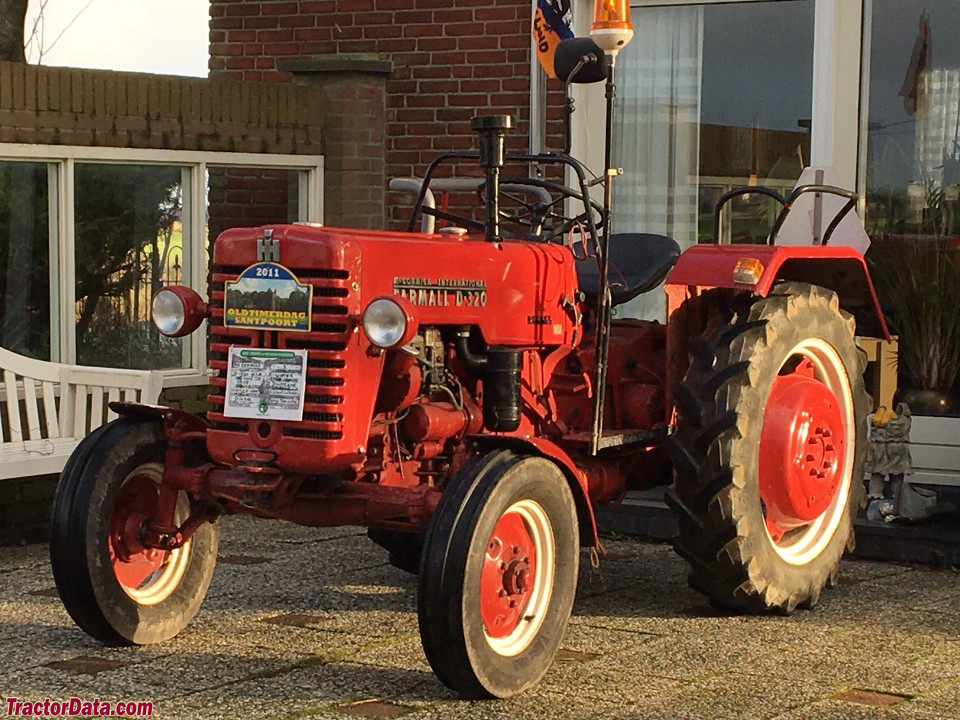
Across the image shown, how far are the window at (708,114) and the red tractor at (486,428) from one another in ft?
6.89

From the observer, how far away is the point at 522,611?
15.9 ft

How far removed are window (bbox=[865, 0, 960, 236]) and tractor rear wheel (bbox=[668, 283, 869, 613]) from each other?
193cm

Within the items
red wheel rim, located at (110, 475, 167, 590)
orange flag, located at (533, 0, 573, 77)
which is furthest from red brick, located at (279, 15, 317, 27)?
red wheel rim, located at (110, 475, 167, 590)

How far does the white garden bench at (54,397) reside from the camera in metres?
6.90

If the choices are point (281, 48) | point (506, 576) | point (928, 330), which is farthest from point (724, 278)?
point (281, 48)

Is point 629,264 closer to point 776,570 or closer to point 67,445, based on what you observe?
point 776,570

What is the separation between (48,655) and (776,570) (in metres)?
2.45

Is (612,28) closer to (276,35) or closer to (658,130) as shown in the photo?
(658,130)

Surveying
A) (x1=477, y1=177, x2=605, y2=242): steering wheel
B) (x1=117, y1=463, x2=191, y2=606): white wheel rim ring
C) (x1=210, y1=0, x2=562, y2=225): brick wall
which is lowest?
(x1=117, y1=463, x2=191, y2=606): white wheel rim ring

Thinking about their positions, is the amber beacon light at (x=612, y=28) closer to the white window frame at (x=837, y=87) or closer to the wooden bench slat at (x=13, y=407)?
the white window frame at (x=837, y=87)

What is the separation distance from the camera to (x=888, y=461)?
277 inches

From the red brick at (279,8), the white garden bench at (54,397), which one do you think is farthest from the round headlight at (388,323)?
the red brick at (279,8)

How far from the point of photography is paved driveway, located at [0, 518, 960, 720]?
4617 millimetres

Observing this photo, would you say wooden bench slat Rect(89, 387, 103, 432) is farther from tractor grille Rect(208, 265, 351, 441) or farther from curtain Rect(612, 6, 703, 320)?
curtain Rect(612, 6, 703, 320)
